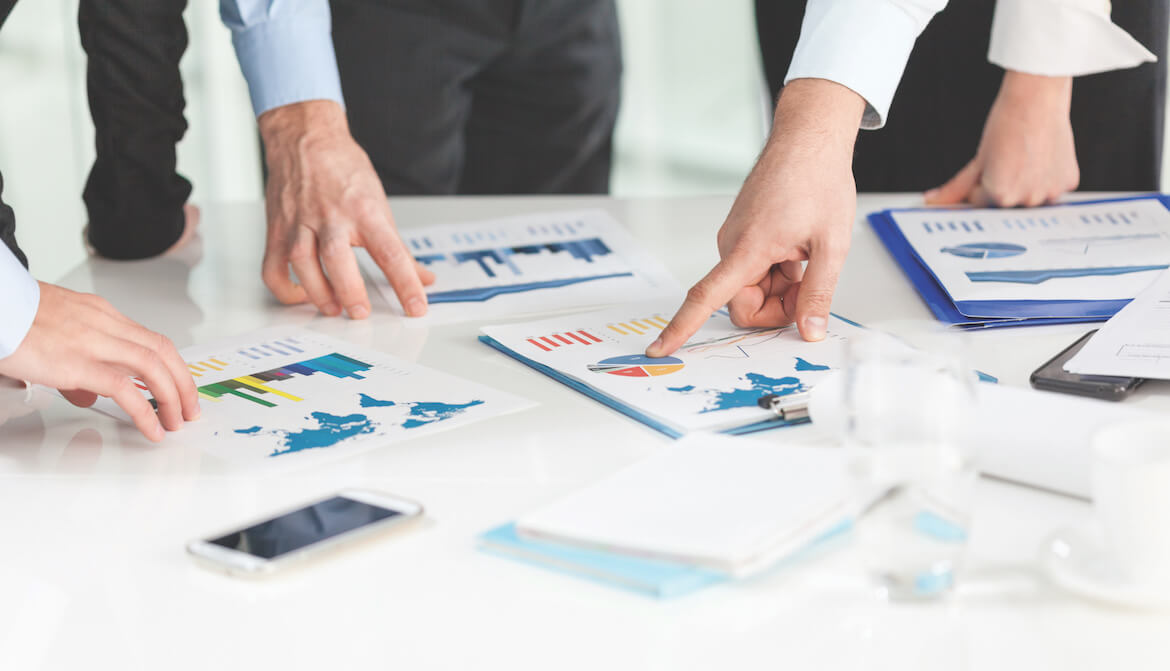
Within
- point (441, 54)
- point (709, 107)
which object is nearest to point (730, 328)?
point (441, 54)

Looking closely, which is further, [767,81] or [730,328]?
[767,81]

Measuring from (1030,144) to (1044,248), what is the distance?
9.2 inches

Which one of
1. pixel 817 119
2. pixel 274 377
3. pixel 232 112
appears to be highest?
pixel 817 119

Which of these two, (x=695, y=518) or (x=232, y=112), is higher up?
(x=695, y=518)

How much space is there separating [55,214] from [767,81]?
7.03ft

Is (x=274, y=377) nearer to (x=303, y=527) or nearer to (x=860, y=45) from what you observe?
(x=303, y=527)

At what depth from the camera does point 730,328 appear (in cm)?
108

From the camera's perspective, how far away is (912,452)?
58cm

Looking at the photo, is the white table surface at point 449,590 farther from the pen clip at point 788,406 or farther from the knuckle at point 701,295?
the knuckle at point 701,295

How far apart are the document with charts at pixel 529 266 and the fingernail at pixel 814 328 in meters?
0.24

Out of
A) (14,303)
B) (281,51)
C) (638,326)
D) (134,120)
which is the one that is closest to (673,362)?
(638,326)

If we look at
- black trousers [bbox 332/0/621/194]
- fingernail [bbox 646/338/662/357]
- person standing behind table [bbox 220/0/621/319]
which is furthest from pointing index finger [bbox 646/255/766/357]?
black trousers [bbox 332/0/621/194]

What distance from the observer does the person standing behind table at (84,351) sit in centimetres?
86

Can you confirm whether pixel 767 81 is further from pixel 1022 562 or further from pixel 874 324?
pixel 1022 562
